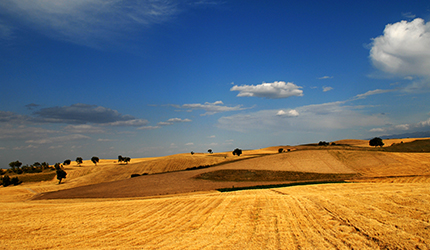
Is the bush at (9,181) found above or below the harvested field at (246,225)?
above

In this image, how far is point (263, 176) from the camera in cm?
4712

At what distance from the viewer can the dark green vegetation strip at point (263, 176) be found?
4338cm

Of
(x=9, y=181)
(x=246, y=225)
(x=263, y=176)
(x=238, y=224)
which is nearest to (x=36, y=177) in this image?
(x=9, y=181)

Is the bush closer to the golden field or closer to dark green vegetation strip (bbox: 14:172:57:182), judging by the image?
dark green vegetation strip (bbox: 14:172:57:182)

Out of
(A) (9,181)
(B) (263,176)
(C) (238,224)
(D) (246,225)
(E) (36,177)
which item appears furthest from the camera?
(E) (36,177)

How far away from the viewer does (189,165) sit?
7756 centimetres

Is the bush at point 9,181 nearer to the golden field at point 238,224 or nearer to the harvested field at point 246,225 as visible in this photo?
the golden field at point 238,224

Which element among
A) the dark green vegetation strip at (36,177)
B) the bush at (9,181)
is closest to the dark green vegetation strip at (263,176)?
the dark green vegetation strip at (36,177)

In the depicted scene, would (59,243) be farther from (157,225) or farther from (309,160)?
(309,160)

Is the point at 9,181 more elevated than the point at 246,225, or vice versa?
the point at 9,181

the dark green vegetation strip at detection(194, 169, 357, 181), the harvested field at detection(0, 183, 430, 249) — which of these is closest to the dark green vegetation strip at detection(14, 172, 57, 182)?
the dark green vegetation strip at detection(194, 169, 357, 181)

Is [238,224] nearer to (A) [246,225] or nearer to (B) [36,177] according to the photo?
(A) [246,225]

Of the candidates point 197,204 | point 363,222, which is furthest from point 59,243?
point 363,222

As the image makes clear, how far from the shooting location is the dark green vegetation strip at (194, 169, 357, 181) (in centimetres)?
4338
